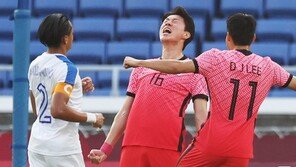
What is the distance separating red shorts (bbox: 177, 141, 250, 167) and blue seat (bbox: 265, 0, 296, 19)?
8.34 m

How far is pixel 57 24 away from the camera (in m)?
6.33

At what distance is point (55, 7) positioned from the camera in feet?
48.1

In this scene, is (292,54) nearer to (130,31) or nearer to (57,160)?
(130,31)

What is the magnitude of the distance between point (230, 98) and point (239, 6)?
8377mm

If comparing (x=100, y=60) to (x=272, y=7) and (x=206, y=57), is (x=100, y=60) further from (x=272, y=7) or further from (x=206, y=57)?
(x=206, y=57)

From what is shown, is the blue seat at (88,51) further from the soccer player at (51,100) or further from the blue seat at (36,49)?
the soccer player at (51,100)

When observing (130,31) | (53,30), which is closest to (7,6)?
(130,31)

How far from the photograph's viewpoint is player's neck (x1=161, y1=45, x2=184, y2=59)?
278 inches

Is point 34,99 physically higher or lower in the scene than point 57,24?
lower

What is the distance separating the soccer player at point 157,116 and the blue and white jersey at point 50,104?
0.61 meters

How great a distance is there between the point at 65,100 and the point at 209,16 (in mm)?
8644

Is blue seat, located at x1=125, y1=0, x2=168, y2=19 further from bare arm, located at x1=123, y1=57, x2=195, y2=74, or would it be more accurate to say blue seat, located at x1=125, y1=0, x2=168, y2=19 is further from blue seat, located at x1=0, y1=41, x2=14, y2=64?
bare arm, located at x1=123, y1=57, x2=195, y2=74

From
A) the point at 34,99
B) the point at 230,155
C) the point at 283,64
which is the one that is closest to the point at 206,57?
the point at 230,155

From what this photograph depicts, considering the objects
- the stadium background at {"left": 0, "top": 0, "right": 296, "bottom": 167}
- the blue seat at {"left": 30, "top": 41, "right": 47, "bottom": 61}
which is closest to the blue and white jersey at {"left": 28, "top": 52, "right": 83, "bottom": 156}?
the stadium background at {"left": 0, "top": 0, "right": 296, "bottom": 167}
